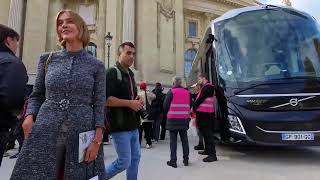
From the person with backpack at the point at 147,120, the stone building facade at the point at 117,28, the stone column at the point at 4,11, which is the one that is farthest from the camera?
the stone column at the point at 4,11

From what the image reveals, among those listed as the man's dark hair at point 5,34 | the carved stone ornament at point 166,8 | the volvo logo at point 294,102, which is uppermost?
the carved stone ornament at point 166,8

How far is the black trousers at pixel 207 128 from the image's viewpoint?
7.24 m

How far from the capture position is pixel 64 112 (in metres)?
2.33

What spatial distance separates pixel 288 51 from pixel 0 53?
6.50 m

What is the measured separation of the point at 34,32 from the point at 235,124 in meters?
25.2

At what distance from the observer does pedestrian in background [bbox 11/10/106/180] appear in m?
2.23

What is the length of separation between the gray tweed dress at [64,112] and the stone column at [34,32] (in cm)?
2696

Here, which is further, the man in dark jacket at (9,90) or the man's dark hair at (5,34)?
the man's dark hair at (5,34)

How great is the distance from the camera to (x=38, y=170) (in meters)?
2.20

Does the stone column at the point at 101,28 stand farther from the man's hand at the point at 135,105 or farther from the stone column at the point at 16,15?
the man's hand at the point at 135,105

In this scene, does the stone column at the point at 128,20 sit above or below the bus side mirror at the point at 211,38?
above

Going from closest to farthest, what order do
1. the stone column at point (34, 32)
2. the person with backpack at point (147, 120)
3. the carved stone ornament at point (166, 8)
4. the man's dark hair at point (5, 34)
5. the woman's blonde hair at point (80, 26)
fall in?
the woman's blonde hair at point (80, 26), the man's dark hair at point (5, 34), the person with backpack at point (147, 120), the stone column at point (34, 32), the carved stone ornament at point (166, 8)

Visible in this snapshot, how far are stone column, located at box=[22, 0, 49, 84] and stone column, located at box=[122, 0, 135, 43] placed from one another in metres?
7.10

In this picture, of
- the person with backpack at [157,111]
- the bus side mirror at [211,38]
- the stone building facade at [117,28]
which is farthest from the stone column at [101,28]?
the bus side mirror at [211,38]
